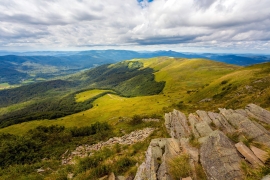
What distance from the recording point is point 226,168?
1144 cm

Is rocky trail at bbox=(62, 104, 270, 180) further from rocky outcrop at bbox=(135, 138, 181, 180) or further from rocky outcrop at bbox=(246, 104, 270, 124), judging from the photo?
rocky outcrop at bbox=(246, 104, 270, 124)

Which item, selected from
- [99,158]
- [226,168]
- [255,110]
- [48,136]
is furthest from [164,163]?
[48,136]

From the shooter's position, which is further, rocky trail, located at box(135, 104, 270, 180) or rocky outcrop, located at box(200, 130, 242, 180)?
rocky trail, located at box(135, 104, 270, 180)

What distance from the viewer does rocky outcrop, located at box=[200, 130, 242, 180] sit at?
1120cm

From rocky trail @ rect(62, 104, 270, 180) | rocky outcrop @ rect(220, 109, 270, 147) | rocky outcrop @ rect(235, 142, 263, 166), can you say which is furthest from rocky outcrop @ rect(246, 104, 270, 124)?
rocky outcrop @ rect(235, 142, 263, 166)

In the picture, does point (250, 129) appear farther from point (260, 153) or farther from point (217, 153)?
point (217, 153)

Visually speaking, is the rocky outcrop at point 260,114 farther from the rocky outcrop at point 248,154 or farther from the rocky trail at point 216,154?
the rocky outcrop at point 248,154

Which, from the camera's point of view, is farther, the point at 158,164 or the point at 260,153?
the point at 158,164

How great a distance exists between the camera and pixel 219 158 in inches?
492

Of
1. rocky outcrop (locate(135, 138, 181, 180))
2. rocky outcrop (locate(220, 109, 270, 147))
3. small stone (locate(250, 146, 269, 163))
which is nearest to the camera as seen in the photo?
small stone (locate(250, 146, 269, 163))

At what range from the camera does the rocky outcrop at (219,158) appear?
11196 mm

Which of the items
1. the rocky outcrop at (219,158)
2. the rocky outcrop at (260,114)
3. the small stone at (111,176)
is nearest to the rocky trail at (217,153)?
the rocky outcrop at (219,158)

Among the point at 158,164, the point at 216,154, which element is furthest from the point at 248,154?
the point at 158,164

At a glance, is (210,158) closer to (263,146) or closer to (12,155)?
(263,146)
